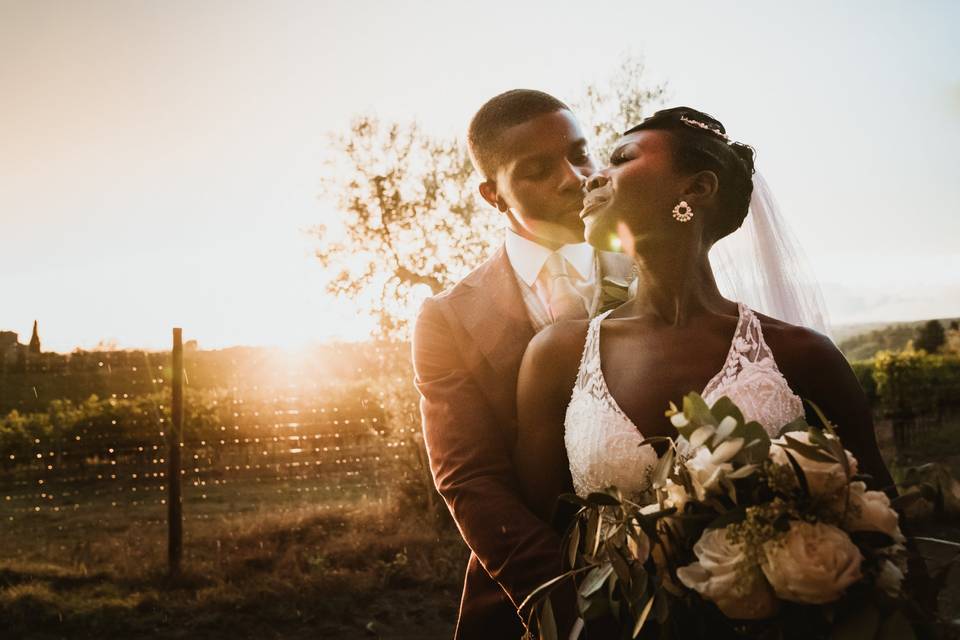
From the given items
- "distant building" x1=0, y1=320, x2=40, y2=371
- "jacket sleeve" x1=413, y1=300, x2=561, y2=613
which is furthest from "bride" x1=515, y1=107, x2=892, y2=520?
"distant building" x1=0, y1=320, x2=40, y2=371

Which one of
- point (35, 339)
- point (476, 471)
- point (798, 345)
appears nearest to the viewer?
point (798, 345)

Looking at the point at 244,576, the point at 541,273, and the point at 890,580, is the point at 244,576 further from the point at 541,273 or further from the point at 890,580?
the point at 890,580

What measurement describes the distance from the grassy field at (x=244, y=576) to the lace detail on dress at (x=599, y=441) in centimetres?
563

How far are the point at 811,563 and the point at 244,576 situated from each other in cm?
817

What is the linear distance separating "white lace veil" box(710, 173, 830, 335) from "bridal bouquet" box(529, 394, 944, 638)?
100cm

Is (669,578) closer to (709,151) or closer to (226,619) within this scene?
(709,151)

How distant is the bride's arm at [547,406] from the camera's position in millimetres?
2369

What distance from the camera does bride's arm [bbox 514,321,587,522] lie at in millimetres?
2369

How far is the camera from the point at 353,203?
473 inches

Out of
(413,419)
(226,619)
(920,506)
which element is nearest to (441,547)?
(413,419)

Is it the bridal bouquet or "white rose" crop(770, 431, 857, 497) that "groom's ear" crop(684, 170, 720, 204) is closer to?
the bridal bouquet

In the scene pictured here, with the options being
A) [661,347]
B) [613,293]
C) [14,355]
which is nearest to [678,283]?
[661,347]

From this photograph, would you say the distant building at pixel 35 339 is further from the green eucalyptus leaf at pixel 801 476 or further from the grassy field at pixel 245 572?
the green eucalyptus leaf at pixel 801 476

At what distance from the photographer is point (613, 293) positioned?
2.71 m
